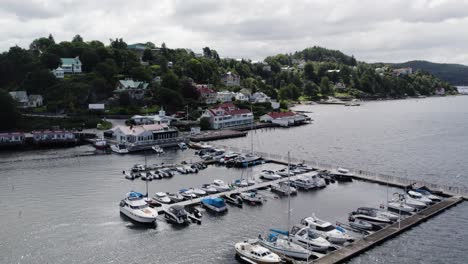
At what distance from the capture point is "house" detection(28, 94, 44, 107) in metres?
102

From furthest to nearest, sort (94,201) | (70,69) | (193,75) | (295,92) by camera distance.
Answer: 1. (295,92)
2. (193,75)
3. (70,69)
4. (94,201)

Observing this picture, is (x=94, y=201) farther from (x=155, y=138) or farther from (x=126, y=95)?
(x=126, y=95)

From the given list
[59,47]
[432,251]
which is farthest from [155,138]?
[59,47]

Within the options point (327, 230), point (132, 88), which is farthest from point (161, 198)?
point (132, 88)

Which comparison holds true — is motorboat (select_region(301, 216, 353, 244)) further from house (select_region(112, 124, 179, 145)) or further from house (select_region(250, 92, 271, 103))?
house (select_region(250, 92, 271, 103))

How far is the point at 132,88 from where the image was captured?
365 ft

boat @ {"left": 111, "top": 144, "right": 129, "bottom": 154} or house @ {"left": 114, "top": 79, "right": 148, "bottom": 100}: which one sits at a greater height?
house @ {"left": 114, "top": 79, "right": 148, "bottom": 100}

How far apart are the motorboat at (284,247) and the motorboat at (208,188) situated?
13.6m

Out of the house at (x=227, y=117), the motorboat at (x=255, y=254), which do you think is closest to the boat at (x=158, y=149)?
the house at (x=227, y=117)

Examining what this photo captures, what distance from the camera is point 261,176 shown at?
2067 inches

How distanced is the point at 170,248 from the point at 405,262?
17.4 m

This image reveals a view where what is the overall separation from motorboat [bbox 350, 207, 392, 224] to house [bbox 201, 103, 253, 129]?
188 ft

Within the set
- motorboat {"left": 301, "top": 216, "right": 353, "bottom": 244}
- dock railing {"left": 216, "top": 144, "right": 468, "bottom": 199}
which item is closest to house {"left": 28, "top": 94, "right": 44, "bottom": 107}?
dock railing {"left": 216, "top": 144, "right": 468, "bottom": 199}

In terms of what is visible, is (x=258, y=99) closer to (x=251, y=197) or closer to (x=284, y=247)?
(x=251, y=197)
